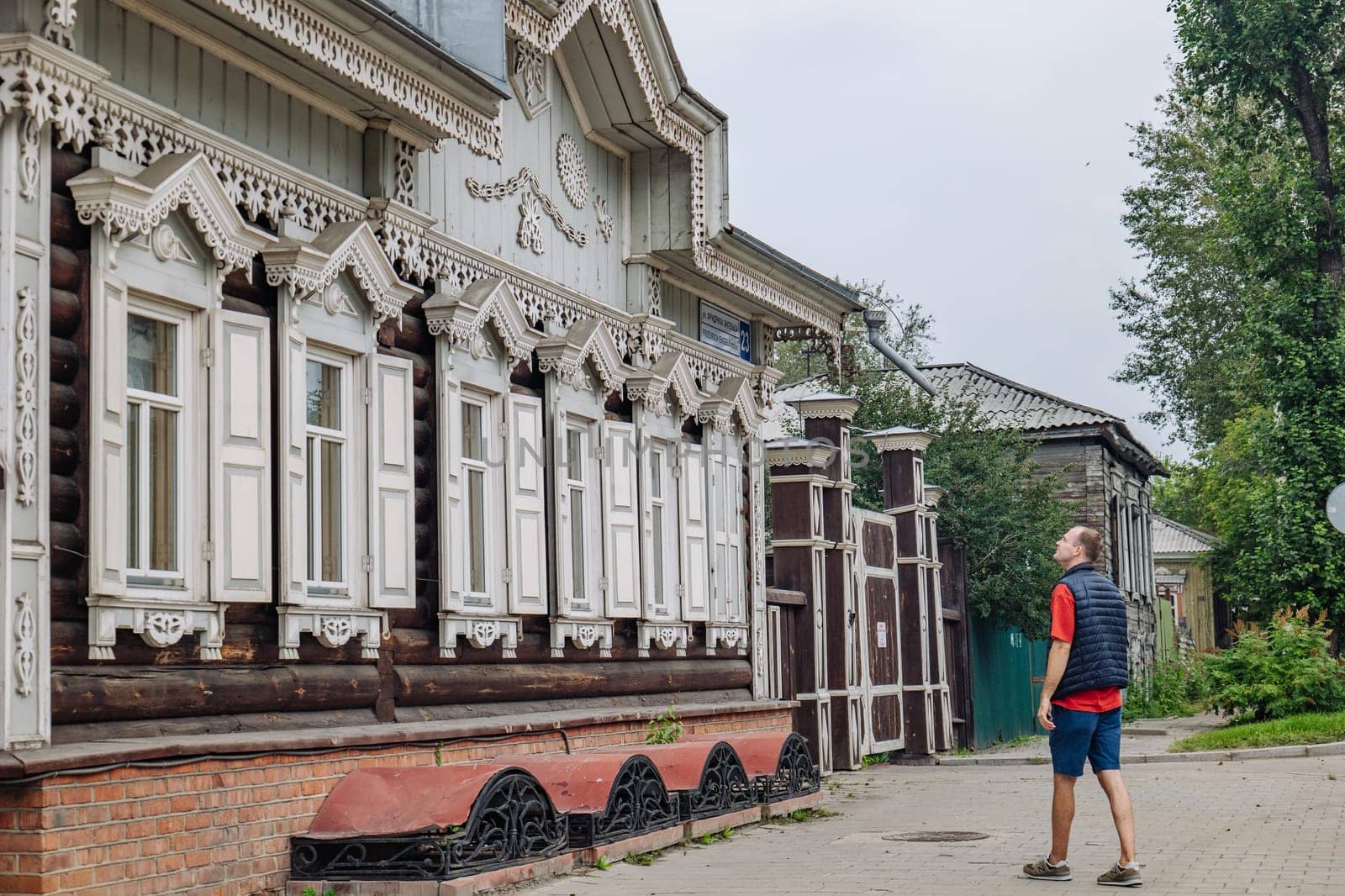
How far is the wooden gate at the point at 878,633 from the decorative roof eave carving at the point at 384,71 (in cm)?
969

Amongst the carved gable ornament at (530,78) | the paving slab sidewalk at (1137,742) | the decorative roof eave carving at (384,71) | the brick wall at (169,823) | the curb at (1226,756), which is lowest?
the paving slab sidewalk at (1137,742)

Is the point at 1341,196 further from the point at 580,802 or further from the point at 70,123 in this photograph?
the point at 70,123

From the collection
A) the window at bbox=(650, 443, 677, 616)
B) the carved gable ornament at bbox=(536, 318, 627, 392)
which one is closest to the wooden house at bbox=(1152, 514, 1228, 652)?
the window at bbox=(650, 443, 677, 616)

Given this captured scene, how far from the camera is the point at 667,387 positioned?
48.2 feet

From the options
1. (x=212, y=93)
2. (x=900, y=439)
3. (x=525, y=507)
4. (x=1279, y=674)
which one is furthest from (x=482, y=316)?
(x=1279, y=674)

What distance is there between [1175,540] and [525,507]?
5211 cm

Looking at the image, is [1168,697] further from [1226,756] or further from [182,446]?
[182,446]

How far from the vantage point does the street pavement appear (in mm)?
9359

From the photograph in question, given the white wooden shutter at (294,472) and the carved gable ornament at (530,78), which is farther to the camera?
the carved gable ornament at (530,78)

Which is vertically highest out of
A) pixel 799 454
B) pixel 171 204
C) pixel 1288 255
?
pixel 1288 255

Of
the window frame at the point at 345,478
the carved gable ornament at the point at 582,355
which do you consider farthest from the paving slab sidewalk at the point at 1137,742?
the window frame at the point at 345,478

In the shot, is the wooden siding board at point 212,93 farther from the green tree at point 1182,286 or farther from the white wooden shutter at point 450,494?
the green tree at point 1182,286

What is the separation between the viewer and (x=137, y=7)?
8.35 metres

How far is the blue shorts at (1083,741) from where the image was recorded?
30.7ft
